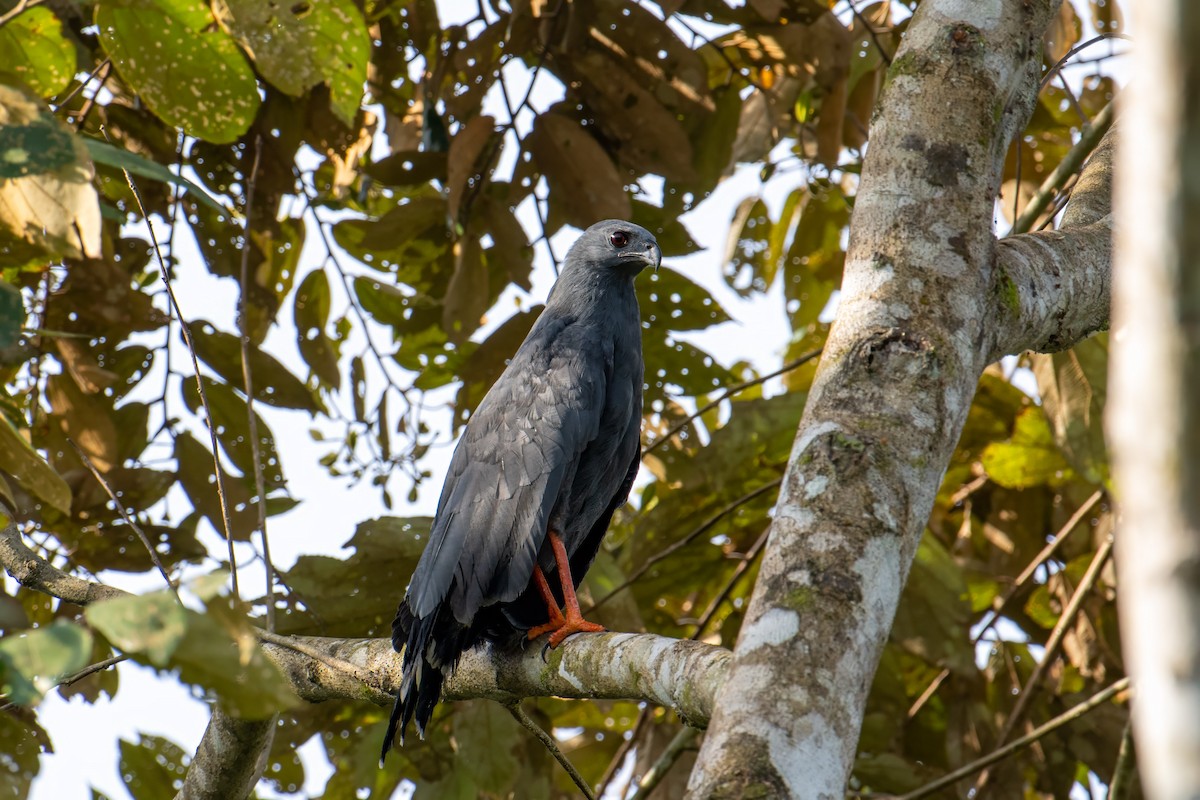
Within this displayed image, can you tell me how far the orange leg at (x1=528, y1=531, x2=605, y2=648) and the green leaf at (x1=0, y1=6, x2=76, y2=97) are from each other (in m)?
2.03

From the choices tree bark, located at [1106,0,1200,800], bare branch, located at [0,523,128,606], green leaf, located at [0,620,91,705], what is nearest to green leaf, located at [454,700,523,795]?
bare branch, located at [0,523,128,606]

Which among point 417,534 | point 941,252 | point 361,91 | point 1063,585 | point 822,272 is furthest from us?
point 822,272

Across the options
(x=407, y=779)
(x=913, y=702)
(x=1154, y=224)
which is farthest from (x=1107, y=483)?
(x=1154, y=224)

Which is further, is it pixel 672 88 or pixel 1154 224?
Result: pixel 672 88

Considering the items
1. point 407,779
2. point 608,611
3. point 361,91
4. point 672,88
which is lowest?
point 407,779

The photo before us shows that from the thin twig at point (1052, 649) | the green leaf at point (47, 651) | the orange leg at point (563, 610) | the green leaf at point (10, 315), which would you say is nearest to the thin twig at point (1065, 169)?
the thin twig at point (1052, 649)

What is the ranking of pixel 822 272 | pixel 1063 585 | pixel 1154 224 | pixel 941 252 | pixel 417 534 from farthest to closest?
pixel 822 272, pixel 1063 585, pixel 417 534, pixel 941 252, pixel 1154 224

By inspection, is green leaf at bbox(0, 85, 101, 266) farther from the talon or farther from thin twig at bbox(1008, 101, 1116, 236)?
thin twig at bbox(1008, 101, 1116, 236)

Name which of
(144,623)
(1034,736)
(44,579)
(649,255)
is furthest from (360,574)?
(144,623)

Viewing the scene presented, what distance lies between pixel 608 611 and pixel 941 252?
2037mm

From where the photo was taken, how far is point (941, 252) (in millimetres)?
2344

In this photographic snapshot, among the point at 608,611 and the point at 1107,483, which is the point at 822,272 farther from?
the point at 608,611

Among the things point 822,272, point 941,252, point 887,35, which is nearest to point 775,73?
point 887,35

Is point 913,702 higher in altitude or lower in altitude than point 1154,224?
higher
